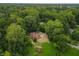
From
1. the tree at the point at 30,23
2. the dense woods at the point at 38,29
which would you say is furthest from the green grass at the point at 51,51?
the tree at the point at 30,23

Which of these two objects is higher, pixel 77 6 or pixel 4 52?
pixel 77 6

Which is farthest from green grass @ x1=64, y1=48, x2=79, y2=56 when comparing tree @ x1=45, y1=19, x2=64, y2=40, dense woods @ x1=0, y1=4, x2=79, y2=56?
tree @ x1=45, y1=19, x2=64, y2=40

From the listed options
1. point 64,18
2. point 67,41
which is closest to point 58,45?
point 67,41

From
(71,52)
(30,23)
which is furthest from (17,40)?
(71,52)

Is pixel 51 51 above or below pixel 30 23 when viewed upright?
below

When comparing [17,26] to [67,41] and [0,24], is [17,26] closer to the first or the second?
[0,24]

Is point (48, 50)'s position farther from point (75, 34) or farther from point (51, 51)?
point (75, 34)

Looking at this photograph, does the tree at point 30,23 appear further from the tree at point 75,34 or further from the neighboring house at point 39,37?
the tree at point 75,34
